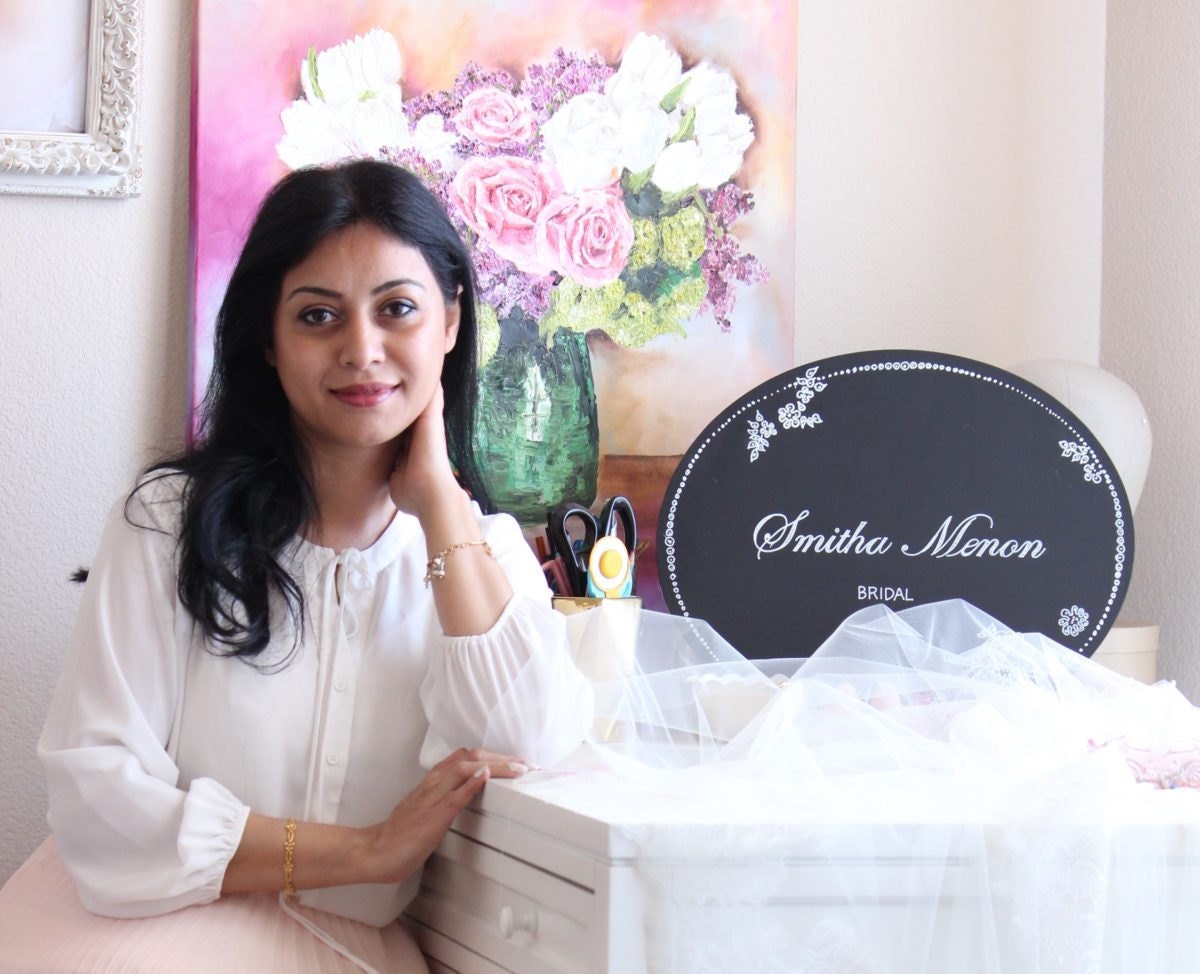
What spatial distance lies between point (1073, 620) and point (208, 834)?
904 millimetres

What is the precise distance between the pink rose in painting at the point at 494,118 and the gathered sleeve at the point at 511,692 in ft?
2.14

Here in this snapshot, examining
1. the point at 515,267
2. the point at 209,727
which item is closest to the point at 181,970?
the point at 209,727

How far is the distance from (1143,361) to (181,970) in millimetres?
1309

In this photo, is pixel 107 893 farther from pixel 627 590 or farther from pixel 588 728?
pixel 627 590

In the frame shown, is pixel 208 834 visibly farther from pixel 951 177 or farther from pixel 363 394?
pixel 951 177

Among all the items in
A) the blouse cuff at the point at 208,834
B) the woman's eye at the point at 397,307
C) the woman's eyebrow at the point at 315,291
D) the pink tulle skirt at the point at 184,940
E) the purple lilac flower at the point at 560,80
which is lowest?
the pink tulle skirt at the point at 184,940

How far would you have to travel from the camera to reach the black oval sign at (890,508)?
149 cm

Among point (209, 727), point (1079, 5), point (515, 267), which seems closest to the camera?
point (209, 727)

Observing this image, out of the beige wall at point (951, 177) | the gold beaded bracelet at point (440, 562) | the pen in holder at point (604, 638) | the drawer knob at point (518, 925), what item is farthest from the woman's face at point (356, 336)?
the beige wall at point (951, 177)

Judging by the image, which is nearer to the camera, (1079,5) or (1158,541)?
(1158,541)

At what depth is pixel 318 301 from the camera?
4.16 ft

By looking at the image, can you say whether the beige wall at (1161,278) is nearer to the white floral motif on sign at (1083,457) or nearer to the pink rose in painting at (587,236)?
the white floral motif on sign at (1083,457)

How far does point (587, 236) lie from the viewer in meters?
1.68

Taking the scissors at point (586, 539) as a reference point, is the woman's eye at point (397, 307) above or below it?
above
